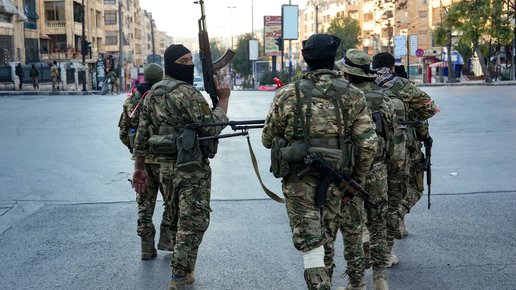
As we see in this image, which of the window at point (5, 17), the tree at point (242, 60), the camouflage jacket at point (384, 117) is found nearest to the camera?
the camouflage jacket at point (384, 117)

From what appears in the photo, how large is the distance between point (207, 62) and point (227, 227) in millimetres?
2263

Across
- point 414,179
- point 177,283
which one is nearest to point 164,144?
point 177,283

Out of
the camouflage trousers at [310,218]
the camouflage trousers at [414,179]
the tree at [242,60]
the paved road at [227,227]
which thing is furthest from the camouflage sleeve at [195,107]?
the tree at [242,60]

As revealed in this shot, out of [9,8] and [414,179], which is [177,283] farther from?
[9,8]

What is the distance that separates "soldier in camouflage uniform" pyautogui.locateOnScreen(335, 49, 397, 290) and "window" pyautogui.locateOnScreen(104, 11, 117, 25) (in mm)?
94803

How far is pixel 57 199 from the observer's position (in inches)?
348

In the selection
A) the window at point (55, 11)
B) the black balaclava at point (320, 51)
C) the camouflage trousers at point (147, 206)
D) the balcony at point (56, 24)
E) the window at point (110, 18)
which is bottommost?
the camouflage trousers at point (147, 206)

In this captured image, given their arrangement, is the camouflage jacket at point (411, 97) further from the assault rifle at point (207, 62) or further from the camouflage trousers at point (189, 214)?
the camouflage trousers at point (189, 214)

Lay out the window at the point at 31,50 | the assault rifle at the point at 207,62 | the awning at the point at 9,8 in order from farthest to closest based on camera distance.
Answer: the window at the point at 31,50 → the awning at the point at 9,8 → the assault rifle at the point at 207,62

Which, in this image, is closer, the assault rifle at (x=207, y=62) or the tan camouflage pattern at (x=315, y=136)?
the tan camouflage pattern at (x=315, y=136)

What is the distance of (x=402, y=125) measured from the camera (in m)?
5.70

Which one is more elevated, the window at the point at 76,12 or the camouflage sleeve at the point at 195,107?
the window at the point at 76,12

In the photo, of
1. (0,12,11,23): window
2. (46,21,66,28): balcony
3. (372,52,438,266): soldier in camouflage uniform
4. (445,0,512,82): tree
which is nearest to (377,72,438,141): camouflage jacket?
(372,52,438,266): soldier in camouflage uniform

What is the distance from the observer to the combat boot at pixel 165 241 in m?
5.99
